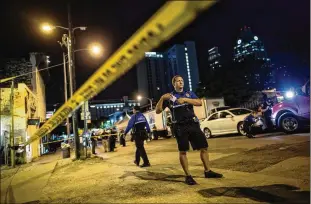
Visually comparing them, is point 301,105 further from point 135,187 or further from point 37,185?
point 37,185

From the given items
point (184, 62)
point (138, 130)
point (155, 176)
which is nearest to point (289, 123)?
point (138, 130)

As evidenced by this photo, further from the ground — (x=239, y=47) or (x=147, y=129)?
(x=239, y=47)

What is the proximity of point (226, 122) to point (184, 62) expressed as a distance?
3755 inches

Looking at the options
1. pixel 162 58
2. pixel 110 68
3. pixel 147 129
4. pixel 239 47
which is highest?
pixel 239 47

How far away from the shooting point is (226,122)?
1527cm

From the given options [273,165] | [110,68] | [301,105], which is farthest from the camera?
[301,105]

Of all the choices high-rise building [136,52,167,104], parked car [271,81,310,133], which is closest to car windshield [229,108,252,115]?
parked car [271,81,310,133]

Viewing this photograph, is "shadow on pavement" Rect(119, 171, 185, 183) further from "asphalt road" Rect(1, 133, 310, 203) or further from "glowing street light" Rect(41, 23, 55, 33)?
"glowing street light" Rect(41, 23, 55, 33)

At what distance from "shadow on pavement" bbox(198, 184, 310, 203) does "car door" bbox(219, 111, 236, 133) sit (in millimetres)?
11039

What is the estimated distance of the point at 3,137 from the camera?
1312 centimetres

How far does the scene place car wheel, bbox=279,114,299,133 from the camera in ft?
37.4

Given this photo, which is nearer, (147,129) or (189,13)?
(189,13)

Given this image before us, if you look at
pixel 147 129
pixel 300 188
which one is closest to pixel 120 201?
pixel 300 188

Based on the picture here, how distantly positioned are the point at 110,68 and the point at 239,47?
514 feet
